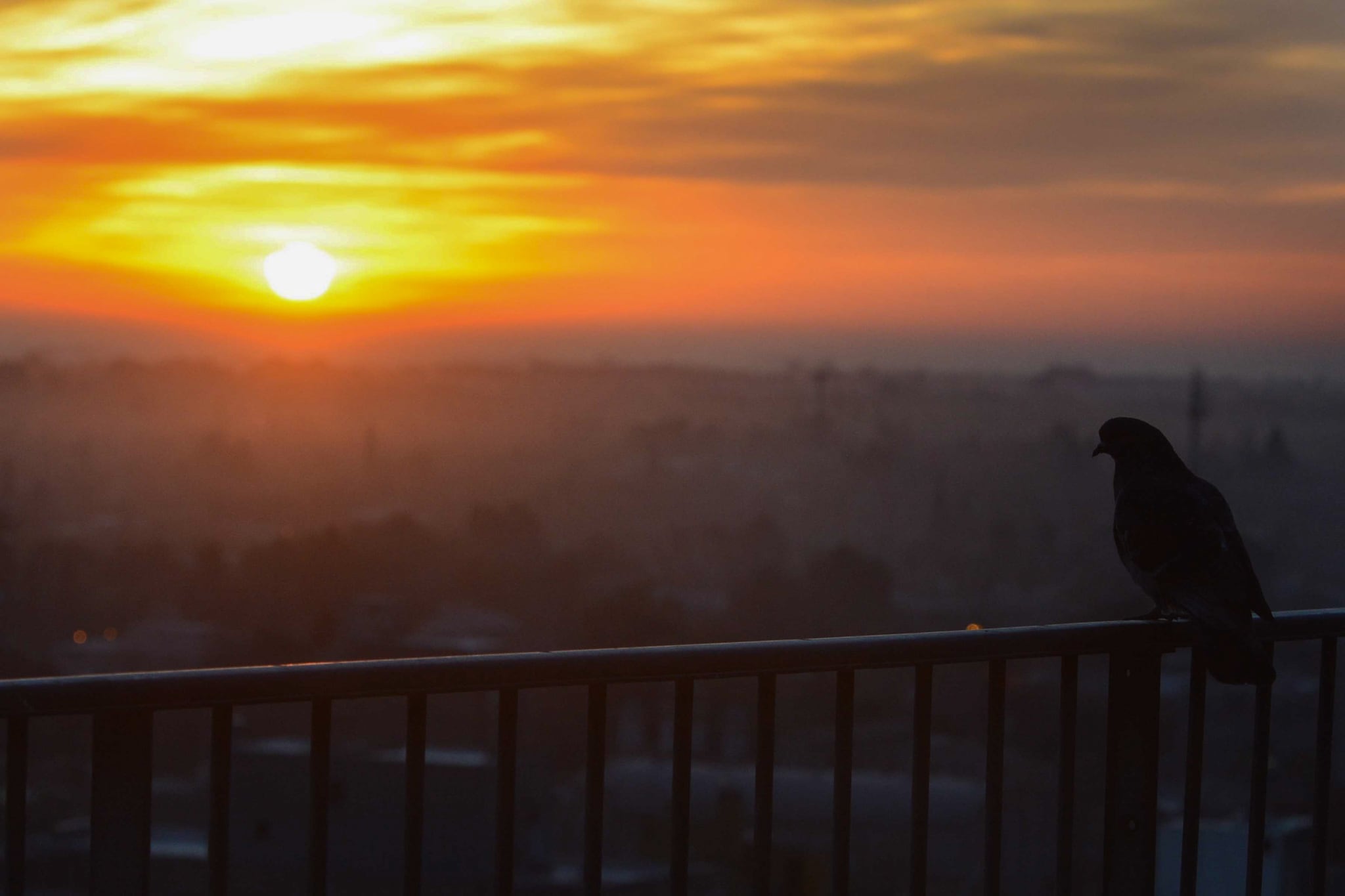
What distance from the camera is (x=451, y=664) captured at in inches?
118

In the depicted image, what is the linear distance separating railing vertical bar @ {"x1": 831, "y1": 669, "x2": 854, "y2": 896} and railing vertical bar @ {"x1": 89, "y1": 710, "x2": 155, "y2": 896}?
142 cm

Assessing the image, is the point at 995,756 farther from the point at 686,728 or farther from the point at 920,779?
the point at 686,728

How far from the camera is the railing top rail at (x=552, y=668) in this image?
2779 millimetres

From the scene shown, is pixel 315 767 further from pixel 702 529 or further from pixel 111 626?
pixel 702 529

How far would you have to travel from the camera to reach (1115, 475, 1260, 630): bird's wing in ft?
12.7

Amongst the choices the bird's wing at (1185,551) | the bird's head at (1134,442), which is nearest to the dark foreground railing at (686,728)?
the bird's wing at (1185,551)

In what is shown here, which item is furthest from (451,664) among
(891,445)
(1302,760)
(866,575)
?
(891,445)

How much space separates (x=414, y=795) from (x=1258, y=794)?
218cm

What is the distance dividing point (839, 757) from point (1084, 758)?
15.5 ft

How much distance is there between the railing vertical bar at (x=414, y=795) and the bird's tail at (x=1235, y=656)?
77.8 inches

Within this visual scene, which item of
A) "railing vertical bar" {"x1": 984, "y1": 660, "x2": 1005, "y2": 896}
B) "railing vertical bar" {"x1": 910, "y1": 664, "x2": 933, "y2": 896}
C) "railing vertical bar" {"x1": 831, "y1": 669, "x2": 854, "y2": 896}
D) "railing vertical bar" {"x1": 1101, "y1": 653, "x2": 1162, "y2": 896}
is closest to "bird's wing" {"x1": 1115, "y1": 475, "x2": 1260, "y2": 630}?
"railing vertical bar" {"x1": 1101, "y1": 653, "x2": 1162, "y2": 896}

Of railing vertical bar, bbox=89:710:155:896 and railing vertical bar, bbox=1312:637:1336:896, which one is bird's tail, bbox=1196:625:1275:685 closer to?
railing vertical bar, bbox=1312:637:1336:896

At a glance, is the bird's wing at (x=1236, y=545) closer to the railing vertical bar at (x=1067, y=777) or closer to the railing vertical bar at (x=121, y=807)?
the railing vertical bar at (x=1067, y=777)

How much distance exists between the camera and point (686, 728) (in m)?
3.24
